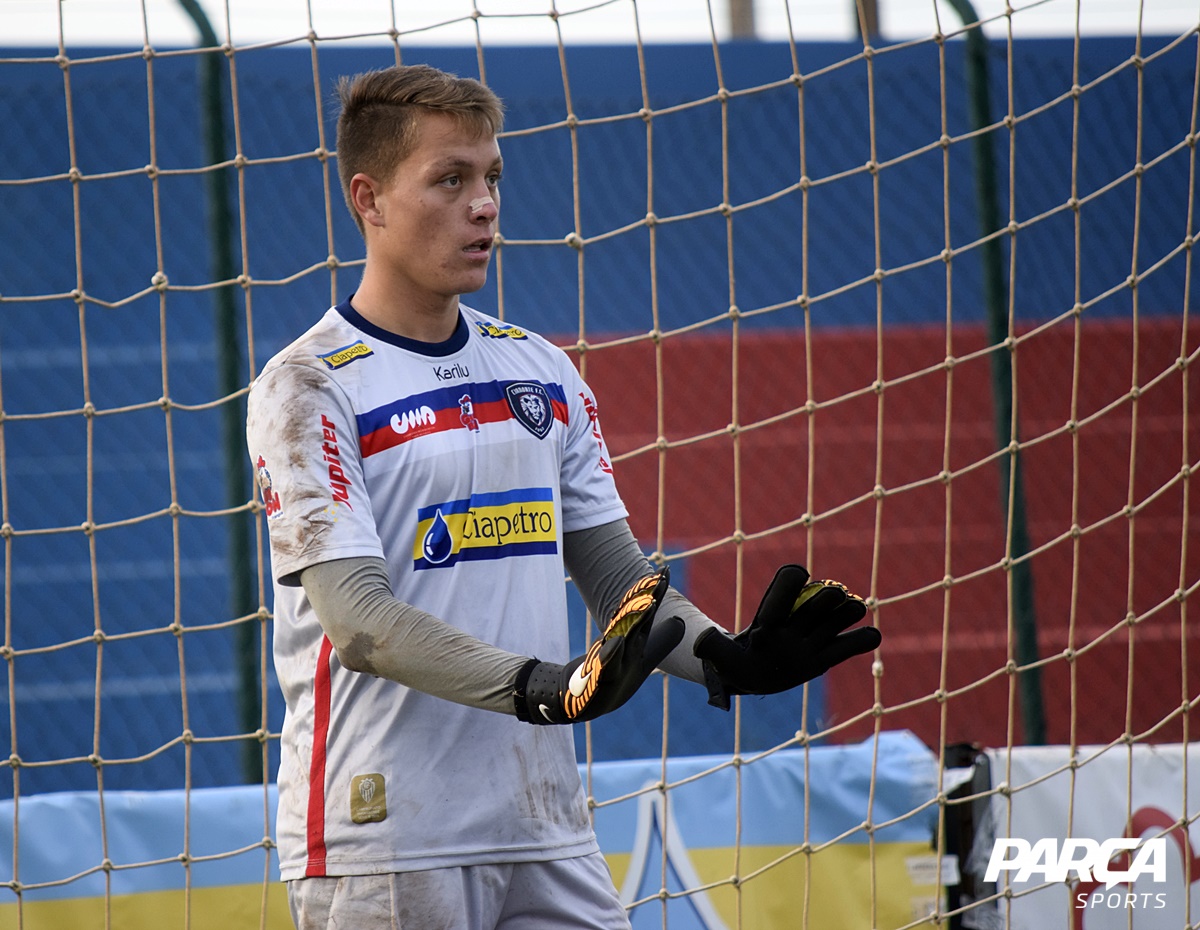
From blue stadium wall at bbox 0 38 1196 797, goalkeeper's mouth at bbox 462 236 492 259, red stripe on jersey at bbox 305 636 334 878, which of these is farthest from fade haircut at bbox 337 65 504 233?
blue stadium wall at bbox 0 38 1196 797

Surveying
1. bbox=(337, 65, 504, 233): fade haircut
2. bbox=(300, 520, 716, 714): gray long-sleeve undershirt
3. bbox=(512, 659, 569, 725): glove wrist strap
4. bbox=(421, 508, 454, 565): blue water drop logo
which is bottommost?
bbox=(512, 659, 569, 725): glove wrist strap

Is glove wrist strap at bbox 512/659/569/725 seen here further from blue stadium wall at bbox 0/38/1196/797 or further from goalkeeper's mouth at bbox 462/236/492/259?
blue stadium wall at bbox 0/38/1196/797

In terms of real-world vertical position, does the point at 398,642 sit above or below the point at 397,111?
below

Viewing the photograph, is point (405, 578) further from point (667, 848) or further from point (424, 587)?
point (667, 848)

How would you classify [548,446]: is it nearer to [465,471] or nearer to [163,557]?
[465,471]

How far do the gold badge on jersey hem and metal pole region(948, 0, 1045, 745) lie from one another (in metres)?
3.29

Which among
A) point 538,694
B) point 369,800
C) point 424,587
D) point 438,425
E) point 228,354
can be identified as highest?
point 228,354

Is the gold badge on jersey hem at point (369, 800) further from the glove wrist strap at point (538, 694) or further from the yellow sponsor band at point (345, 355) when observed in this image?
the yellow sponsor band at point (345, 355)

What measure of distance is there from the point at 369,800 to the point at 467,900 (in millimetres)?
174

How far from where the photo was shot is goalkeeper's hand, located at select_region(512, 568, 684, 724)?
135 centimetres

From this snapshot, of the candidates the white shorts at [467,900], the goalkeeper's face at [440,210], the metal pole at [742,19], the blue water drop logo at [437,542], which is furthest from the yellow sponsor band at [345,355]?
the metal pole at [742,19]

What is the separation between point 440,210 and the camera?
1.67 metres

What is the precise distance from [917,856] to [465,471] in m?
1.90

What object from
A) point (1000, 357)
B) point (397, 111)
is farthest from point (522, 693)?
point (1000, 357)
